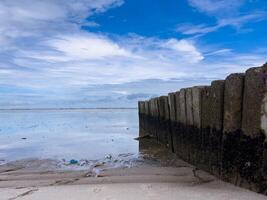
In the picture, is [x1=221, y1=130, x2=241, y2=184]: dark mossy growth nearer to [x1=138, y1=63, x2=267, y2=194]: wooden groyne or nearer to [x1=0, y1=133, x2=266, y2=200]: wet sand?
[x1=138, y1=63, x2=267, y2=194]: wooden groyne

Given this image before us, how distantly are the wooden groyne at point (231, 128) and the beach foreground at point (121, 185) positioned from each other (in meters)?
0.17

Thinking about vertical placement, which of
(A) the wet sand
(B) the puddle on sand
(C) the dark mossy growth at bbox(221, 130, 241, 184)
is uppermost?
(C) the dark mossy growth at bbox(221, 130, 241, 184)

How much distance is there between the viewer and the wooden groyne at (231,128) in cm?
407

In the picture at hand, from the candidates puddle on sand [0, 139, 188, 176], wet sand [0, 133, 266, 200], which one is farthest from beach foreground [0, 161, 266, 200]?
puddle on sand [0, 139, 188, 176]

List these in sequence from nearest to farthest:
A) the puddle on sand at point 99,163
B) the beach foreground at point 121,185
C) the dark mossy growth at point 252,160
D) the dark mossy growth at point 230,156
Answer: the dark mossy growth at point 252,160, the beach foreground at point 121,185, the dark mossy growth at point 230,156, the puddle on sand at point 99,163

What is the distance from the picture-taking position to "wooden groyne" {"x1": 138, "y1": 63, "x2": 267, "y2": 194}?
4.07m

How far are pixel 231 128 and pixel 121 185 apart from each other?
1.53 metres

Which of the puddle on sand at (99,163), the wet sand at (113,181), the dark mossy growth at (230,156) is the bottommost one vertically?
the puddle on sand at (99,163)

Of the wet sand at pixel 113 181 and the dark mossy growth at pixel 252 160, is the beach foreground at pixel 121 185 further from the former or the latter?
the dark mossy growth at pixel 252 160

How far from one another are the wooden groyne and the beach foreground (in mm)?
175

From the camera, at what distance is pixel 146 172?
5969 mm

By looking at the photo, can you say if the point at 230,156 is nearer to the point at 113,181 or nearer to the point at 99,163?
the point at 113,181

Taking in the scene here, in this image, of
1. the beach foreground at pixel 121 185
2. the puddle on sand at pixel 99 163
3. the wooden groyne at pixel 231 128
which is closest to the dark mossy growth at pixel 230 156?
the wooden groyne at pixel 231 128

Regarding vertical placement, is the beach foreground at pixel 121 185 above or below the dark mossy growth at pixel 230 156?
below
